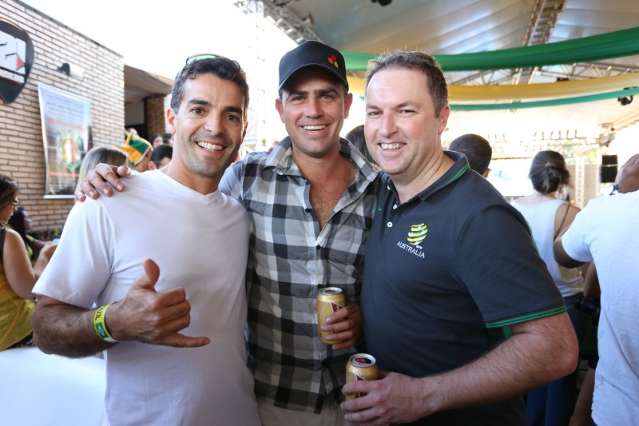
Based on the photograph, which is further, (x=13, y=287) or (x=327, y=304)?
(x=13, y=287)

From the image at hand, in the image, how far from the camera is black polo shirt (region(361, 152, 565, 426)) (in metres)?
1.11

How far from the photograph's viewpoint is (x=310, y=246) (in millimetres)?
1605

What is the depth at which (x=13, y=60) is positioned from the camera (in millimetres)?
5773

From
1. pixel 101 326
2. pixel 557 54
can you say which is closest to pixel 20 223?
pixel 101 326

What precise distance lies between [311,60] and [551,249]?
239 centimetres

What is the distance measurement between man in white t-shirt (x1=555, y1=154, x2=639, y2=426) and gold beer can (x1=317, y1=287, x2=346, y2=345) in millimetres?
1232

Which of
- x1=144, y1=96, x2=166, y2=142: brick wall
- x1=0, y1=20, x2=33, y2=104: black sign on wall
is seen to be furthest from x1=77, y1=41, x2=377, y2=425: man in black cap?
x1=144, y1=96, x2=166, y2=142: brick wall

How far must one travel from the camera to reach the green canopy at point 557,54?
216 inches

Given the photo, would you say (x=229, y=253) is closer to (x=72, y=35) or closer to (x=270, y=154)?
(x=270, y=154)

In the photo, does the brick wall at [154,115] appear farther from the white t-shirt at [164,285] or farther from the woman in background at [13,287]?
the white t-shirt at [164,285]

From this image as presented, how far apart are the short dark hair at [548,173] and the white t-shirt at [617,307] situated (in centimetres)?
138

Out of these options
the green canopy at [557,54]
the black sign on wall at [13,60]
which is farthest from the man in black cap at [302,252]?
the black sign on wall at [13,60]

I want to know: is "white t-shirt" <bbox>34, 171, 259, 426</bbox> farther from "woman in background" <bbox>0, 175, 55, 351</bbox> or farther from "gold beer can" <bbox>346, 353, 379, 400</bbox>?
"woman in background" <bbox>0, 175, 55, 351</bbox>

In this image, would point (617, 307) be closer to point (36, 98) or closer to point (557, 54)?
point (557, 54)
